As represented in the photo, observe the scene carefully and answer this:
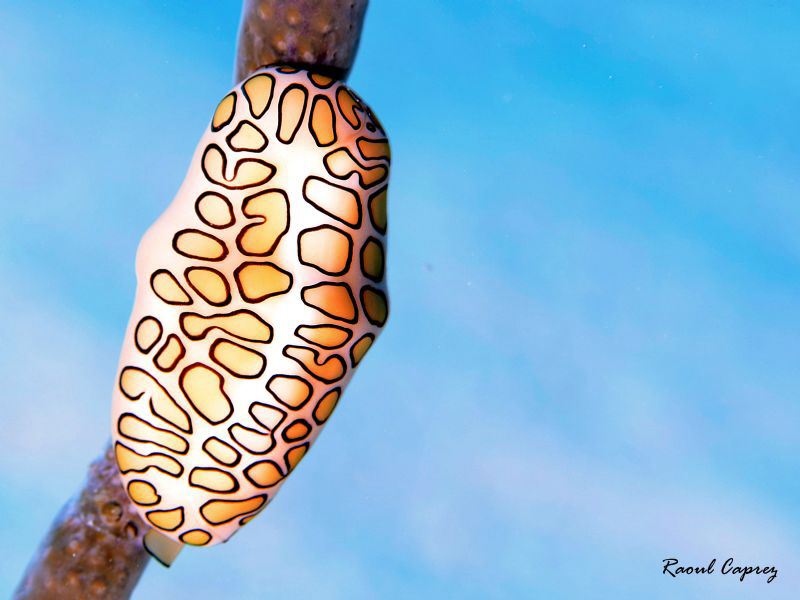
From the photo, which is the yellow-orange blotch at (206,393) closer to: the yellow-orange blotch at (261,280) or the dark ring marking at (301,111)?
the yellow-orange blotch at (261,280)

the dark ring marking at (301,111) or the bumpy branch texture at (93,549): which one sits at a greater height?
the dark ring marking at (301,111)

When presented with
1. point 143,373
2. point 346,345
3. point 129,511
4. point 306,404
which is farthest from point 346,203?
point 129,511

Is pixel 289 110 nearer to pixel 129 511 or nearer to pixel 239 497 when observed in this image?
pixel 239 497

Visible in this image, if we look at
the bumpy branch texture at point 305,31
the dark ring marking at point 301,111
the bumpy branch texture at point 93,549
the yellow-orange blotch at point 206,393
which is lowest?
the bumpy branch texture at point 93,549

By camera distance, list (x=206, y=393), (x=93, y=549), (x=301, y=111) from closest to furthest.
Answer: (x=301, y=111) → (x=206, y=393) → (x=93, y=549)

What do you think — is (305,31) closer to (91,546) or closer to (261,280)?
(261,280)

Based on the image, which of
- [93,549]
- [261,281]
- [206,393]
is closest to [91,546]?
[93,549]

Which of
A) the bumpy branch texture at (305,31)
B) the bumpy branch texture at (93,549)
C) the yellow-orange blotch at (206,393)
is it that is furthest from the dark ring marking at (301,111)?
the bumpy branch texture at (93,549)
